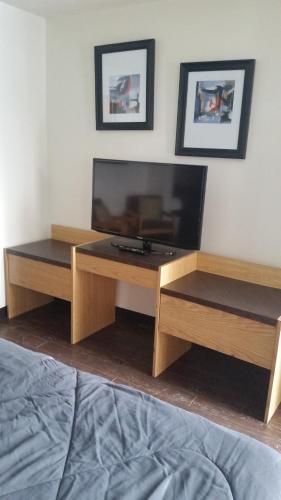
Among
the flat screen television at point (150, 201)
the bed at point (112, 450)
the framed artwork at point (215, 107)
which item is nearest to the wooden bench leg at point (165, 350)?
the flat screen television at point (150, 201)

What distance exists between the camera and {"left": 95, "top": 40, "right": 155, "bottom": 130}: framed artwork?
9.05 feet

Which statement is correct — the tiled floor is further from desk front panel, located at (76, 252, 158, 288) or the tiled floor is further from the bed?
the bed

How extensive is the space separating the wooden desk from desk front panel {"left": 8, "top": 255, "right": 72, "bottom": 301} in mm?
96

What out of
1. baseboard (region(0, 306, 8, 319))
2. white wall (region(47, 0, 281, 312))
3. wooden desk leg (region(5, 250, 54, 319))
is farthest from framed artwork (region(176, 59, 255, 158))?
baseboard (region(0, 306, 8, 319))

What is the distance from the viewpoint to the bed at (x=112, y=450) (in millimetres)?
1024

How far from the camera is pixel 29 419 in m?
1.26

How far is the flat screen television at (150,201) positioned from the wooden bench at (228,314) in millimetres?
297

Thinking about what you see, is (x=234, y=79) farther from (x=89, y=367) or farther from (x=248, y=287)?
(x=89, y=367)

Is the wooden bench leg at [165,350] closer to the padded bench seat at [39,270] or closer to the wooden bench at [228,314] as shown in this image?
the wooden bench at [228,314]

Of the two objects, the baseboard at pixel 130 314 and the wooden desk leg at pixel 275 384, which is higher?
the wooden desk leg at pixel 275 384

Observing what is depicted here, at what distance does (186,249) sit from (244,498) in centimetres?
166

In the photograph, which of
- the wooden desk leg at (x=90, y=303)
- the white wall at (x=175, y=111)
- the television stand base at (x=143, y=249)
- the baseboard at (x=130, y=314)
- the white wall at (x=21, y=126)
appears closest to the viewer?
the white wall at (x=175, y=111)

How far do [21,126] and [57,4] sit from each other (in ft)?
2.87

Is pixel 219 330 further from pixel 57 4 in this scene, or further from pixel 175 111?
pixel 57 4
